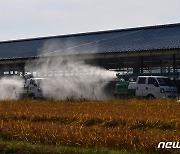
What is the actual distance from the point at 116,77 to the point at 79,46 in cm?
797

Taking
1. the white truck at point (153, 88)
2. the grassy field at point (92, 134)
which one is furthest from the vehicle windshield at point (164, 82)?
the grassy field at point (92, 134)

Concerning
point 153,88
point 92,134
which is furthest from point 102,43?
point 92,134

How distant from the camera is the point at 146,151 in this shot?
10.5 metres

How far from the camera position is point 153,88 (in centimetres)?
2816

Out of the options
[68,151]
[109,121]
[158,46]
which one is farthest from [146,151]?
[158,46]

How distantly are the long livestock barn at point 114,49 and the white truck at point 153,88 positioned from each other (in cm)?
618

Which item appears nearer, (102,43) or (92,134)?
(92,134)

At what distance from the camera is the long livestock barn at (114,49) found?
36469mm

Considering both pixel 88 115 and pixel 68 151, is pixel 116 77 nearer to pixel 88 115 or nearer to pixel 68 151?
pixel 88 115

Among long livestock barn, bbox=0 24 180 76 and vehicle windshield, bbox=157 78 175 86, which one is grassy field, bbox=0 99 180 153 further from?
long livestock barn, bbox=0 24 180 76

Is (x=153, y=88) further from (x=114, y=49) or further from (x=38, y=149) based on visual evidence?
(x=38, y=149)

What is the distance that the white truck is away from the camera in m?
27.9

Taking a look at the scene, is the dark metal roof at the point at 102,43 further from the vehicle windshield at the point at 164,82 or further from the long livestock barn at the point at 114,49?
the vehicle windshield at the point at 164,82

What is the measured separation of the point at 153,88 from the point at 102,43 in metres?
15.5
